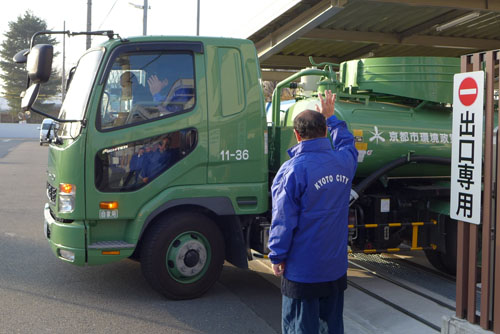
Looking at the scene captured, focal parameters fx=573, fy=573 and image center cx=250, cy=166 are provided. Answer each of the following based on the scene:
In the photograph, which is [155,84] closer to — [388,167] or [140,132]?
[140,132]

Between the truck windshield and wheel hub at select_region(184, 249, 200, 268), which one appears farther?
wheel hub at select_region(184, 249, 200, 268)

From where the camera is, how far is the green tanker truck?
5.58 meters

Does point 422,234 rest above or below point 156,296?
above

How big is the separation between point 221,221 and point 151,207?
0.89 m

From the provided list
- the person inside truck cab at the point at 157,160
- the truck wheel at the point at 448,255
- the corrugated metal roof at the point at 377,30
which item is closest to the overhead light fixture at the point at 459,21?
the corrugated metal roof at the point at 377,30

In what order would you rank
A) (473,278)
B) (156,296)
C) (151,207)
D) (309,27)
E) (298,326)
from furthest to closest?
(309,27) < (156,296) < (151,207) < (473,278) < (298,326)

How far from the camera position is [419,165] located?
683 cm

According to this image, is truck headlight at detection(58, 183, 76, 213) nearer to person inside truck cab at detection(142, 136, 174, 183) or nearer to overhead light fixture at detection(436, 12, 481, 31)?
person inside truck cab at detection(142, 136, 174, 183)

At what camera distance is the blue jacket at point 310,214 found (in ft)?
11.5

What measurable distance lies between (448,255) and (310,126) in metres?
4.21

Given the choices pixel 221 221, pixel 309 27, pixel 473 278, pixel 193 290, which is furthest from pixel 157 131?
pixel 309 27

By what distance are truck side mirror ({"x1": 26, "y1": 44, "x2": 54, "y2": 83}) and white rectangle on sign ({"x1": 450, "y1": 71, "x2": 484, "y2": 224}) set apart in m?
3.53

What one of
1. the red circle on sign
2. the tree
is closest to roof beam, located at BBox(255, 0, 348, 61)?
the red circle on sign

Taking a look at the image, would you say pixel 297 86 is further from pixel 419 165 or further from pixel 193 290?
pixel 193 290
